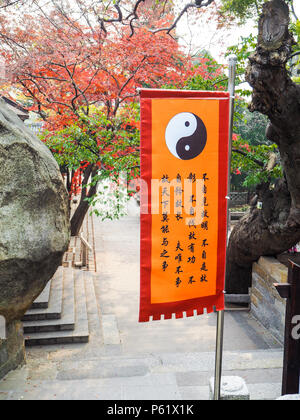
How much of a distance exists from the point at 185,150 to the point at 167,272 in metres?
1.47

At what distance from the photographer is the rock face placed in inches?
245

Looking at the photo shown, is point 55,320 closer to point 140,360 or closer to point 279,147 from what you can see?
point 140,360

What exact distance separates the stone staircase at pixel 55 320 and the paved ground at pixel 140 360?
230 mm

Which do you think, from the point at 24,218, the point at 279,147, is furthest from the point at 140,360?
the point at 279,147

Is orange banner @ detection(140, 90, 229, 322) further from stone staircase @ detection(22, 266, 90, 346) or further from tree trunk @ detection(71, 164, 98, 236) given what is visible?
tree trunk @ detection(71, 164, 98, 236)

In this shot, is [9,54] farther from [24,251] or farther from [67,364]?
[67,364]

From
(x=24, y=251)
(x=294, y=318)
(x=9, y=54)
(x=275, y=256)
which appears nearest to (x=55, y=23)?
(x=9, y=54)

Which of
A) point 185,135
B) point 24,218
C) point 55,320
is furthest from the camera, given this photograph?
point 55,320

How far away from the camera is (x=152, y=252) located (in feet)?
15.1

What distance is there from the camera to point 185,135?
446cm

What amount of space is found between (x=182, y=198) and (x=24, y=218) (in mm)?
3070

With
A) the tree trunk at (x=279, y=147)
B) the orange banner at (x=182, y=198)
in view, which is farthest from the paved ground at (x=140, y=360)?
the orange banner at (x=182, y=198)

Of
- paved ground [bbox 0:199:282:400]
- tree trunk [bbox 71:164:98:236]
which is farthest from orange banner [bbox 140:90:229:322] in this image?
tree trunk [bbox 71:164:98:236]

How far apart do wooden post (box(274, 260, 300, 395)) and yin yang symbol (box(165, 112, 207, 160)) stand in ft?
7.43
